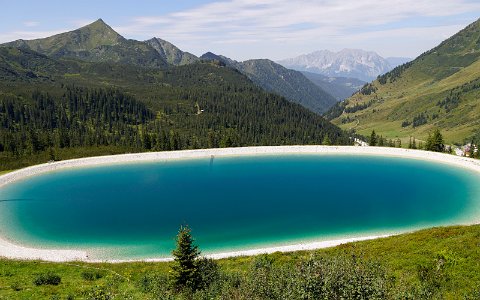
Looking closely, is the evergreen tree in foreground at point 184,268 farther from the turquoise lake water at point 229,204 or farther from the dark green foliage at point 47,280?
the turquoise lake water at point 229,204

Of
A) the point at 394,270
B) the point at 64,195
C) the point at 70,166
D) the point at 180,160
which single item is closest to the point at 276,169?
the point at 180,160

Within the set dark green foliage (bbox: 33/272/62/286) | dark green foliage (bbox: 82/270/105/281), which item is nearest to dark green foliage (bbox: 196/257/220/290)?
dark green foliage (bbox: 82/270/105/281)

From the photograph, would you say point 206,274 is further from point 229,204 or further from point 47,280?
point 229,204

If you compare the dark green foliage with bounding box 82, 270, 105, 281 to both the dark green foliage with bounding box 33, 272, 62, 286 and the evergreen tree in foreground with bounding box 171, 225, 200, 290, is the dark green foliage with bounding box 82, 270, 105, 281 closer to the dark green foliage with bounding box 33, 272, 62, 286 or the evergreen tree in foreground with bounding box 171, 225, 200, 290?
the dark green foliage with bounding box 33, 272, 62, 286

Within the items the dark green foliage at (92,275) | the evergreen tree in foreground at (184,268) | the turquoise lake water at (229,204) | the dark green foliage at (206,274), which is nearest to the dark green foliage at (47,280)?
the dark green foliage at (92,275)

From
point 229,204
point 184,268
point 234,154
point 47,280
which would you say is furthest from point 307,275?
point 234,154

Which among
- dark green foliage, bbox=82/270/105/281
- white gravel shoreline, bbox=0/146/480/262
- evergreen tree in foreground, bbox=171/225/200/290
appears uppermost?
white gravel shoreline, bbox=0/146/480/262
